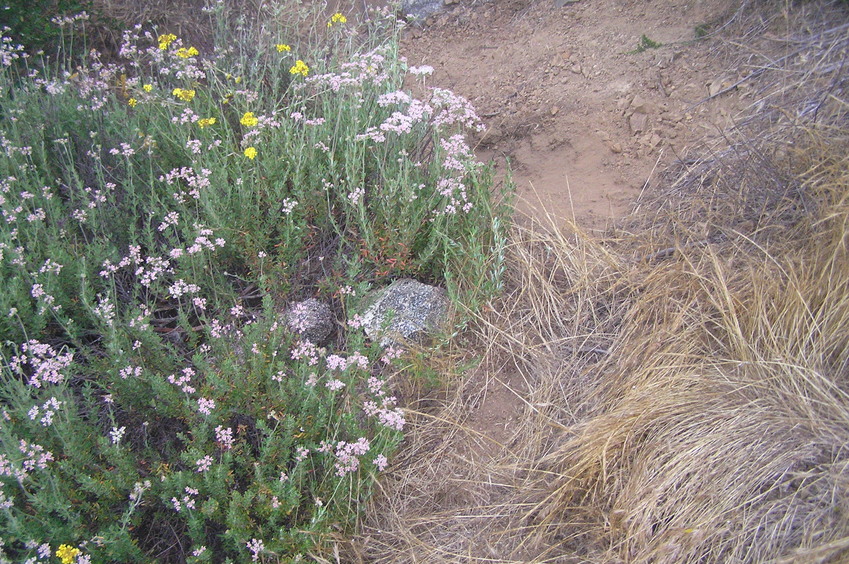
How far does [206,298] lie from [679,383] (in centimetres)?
222

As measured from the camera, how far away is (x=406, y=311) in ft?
11.3

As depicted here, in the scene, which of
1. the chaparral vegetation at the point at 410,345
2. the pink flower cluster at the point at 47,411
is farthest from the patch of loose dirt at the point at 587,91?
the pink flower cluster at the point at 47,411

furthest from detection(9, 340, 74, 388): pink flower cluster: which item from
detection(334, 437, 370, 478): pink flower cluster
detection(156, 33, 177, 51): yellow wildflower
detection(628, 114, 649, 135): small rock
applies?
detection(628, 114, 649, 135): small rock

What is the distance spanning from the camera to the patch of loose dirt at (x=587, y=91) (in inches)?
165

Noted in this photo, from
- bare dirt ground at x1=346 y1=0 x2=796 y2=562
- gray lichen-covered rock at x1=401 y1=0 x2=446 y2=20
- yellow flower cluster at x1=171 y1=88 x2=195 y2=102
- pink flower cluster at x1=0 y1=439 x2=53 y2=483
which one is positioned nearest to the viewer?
pink flower cluster at x1=0 y1=439 x2=53 y2=483

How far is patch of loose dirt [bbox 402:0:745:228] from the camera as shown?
418 centimetres

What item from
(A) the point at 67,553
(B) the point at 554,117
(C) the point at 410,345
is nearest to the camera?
(A) the point at 67,553

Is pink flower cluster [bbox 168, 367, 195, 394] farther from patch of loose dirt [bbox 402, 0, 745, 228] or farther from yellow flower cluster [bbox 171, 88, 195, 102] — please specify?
patch of loose dirt [bbox 402, 0, 745, 228]

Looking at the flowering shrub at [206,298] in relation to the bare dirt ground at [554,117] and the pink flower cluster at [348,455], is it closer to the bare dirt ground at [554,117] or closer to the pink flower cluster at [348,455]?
the pink flower cluster at [348,455]

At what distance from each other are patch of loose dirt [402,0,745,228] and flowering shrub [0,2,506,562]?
2.30 ft

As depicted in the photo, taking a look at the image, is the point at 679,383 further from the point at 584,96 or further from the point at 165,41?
the point at 165,41

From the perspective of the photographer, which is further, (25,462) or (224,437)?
(224,437)

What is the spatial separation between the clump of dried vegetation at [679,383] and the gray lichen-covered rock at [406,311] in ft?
0.90

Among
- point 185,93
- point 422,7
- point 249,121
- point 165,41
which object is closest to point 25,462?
point 249,121
